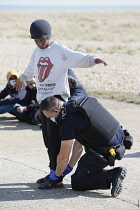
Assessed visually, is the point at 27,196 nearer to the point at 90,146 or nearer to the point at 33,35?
the point at 90,146

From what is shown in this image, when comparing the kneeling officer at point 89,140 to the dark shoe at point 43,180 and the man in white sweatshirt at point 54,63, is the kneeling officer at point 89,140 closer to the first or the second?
the dark shoe at point 43,180

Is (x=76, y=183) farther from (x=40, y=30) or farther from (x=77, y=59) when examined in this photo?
(x=40, y=30)

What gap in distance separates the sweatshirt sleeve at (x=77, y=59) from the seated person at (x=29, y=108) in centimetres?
366

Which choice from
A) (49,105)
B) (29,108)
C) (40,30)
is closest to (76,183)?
(49,105)

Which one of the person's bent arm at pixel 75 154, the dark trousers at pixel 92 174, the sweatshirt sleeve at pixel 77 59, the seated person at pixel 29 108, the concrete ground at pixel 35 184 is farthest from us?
the seated person at pixel 29 108

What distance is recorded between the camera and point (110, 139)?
5254 millimetres

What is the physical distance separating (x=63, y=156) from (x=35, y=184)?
730 mm

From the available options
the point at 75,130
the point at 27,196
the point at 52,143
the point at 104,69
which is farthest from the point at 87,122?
the point at 104,69

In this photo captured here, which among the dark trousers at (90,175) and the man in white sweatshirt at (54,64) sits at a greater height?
the man in white sweatshirt at (54,64)

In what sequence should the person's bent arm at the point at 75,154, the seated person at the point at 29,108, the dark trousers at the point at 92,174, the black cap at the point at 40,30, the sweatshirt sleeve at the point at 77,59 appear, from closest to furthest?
1. the dark trousers at the point at 92,174
2. the black cap at the point at 40,30
3. the sweatshirt sleeve at the point at 77,59
4. the person's bent arm at the point at 75,154
5. the seated person at the point at 29,108

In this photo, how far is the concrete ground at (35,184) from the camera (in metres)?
5.09

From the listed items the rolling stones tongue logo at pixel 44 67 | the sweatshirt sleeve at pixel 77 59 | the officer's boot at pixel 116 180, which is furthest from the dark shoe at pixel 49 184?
the sweatshirt sleeve at pixel 77 59

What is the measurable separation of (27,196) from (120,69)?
46.1 ft

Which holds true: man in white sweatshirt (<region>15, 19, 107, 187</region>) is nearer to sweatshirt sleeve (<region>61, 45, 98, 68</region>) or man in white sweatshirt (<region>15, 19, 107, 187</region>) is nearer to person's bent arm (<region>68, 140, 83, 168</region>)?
sweatshirt sleeve (<region>61, 45, 98, 68</region>)
